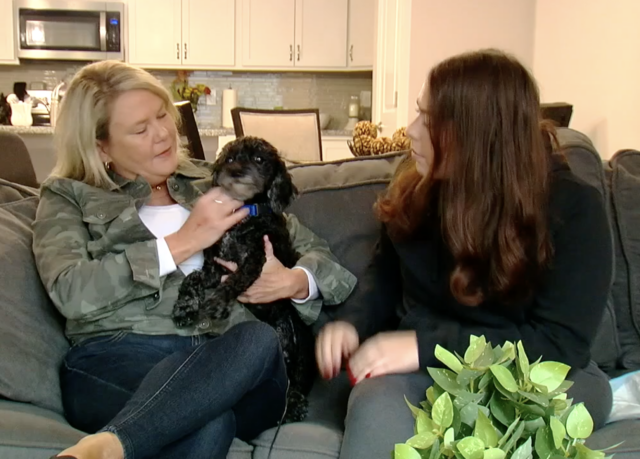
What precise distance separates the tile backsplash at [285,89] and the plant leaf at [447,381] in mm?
5853

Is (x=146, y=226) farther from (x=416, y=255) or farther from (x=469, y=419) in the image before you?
(x=469, y=419)

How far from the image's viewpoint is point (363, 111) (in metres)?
6.42

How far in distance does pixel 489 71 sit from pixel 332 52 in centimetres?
507

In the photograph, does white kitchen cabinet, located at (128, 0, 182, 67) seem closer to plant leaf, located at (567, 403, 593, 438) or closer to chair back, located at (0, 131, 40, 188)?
chair back, located at (0, 131, 40, 188)

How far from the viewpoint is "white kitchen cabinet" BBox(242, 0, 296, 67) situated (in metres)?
6.07

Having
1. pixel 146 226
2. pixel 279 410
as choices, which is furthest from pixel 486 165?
pixel 146 226

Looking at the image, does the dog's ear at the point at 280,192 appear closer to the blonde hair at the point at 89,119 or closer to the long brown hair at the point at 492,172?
the blonde hair at the point at 89,119

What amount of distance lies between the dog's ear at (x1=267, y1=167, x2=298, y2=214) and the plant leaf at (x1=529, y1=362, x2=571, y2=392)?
40.7 inches

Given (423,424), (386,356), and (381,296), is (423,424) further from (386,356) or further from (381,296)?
(381,296)

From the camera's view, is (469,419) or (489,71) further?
(489,71)

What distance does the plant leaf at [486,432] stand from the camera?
765mm

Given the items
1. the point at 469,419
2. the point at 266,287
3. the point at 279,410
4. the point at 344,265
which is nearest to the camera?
the point at 469,419

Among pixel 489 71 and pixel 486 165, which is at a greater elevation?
pixel 489 71

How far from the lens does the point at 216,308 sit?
1662 millimetres
